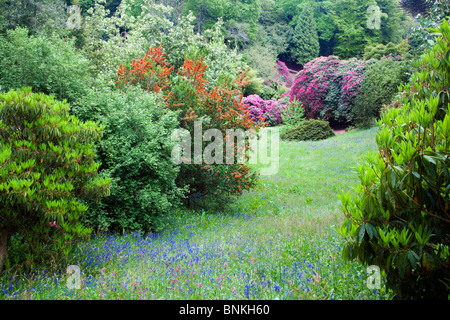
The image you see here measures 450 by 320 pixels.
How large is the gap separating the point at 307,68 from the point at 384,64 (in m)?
7.94

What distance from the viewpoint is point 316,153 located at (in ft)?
60.8

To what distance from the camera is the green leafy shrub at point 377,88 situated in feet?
72.2

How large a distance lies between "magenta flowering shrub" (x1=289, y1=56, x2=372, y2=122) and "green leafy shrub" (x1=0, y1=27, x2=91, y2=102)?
23.2m

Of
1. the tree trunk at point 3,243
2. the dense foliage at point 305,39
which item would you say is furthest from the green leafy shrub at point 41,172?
the dense foliage at point 305,39

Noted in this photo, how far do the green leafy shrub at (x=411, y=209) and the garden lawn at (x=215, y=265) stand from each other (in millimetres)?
406

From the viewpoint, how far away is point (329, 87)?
28.2m

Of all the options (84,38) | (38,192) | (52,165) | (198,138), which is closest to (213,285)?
(38,192)

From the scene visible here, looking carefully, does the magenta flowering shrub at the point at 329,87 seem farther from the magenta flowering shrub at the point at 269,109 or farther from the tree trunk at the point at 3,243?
the tree trunk at the point at 3,243

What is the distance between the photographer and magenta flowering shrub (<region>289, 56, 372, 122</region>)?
2638 cm

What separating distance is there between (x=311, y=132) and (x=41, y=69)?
1988 cm

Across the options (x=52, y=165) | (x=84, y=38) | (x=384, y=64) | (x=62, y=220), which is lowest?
(x=62, y=220)

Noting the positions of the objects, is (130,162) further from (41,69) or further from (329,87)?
(329,87)

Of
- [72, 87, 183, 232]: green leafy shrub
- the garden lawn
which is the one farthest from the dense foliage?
[72, 87, 183, 232]: green leafy shrub
